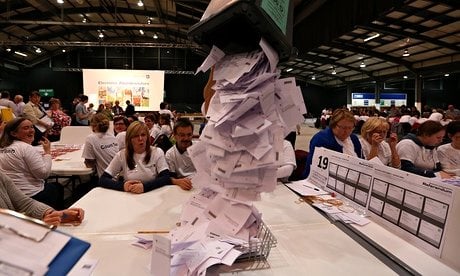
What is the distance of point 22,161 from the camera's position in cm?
229

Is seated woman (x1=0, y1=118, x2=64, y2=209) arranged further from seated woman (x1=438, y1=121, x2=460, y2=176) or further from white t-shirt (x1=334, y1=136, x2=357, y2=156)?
seated woman (x1=438, y1=121, x2=460, y2=176)

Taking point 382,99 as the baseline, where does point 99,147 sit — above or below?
below

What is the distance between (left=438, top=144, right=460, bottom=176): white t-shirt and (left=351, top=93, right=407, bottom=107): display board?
15.7m

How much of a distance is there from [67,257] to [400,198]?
1.14 metres

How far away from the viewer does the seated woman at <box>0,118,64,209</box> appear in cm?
227

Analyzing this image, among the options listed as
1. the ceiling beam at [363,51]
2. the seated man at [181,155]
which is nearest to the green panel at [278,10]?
the seated man at [181,155]

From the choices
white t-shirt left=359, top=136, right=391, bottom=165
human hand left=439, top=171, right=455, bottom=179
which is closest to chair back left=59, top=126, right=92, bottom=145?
A: white t-shirt left=359, top=136, right=391, bottom=165

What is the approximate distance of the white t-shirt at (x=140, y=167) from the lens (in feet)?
6.57

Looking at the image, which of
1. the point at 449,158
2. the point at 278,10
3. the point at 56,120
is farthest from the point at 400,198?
the point at 56,120

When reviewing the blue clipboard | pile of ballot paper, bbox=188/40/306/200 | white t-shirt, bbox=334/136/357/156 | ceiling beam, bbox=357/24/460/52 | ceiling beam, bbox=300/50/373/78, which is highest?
ceiling beam, bbox=357/24/460/52

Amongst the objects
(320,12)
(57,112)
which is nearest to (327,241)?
(320,12)

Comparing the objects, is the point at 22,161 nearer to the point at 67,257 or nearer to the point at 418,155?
the point at 67,257

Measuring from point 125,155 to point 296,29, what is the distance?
4.56m

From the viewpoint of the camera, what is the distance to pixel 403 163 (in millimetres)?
2684
